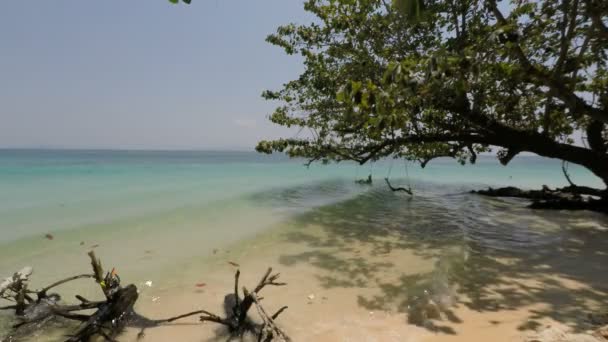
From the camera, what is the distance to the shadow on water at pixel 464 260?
4.34m

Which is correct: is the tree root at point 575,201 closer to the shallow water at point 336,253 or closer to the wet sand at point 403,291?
the shallow water at point 336,253

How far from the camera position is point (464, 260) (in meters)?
6.21

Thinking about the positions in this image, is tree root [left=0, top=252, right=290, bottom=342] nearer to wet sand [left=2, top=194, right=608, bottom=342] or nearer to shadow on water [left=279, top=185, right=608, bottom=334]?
wet sand [left=2, top=194, right=608, bottom=342]

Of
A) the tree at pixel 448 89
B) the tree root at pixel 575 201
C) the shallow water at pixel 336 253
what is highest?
the tree at pixel 448 89

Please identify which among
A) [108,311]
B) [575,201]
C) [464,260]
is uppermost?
[575,201]

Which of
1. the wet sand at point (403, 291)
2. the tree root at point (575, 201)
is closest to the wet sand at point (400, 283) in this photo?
the wet sand at point (403, 291)

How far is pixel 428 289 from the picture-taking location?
4.91 meters

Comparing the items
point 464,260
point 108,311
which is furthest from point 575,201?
point 108,311

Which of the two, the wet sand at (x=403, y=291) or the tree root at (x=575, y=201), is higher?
the tree root at (x=575, y=201)

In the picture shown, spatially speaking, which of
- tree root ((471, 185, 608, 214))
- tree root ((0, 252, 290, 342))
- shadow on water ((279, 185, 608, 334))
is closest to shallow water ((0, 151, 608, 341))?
shadow on water ((279, 185, 608, 334))

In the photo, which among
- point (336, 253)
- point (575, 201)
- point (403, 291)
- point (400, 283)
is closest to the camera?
point (403, 291)

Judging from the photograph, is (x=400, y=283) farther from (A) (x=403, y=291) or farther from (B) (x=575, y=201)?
(B) (x=575, y=201)

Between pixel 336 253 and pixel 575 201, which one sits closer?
pixel 336 253

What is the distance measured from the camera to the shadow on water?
4.34 m
